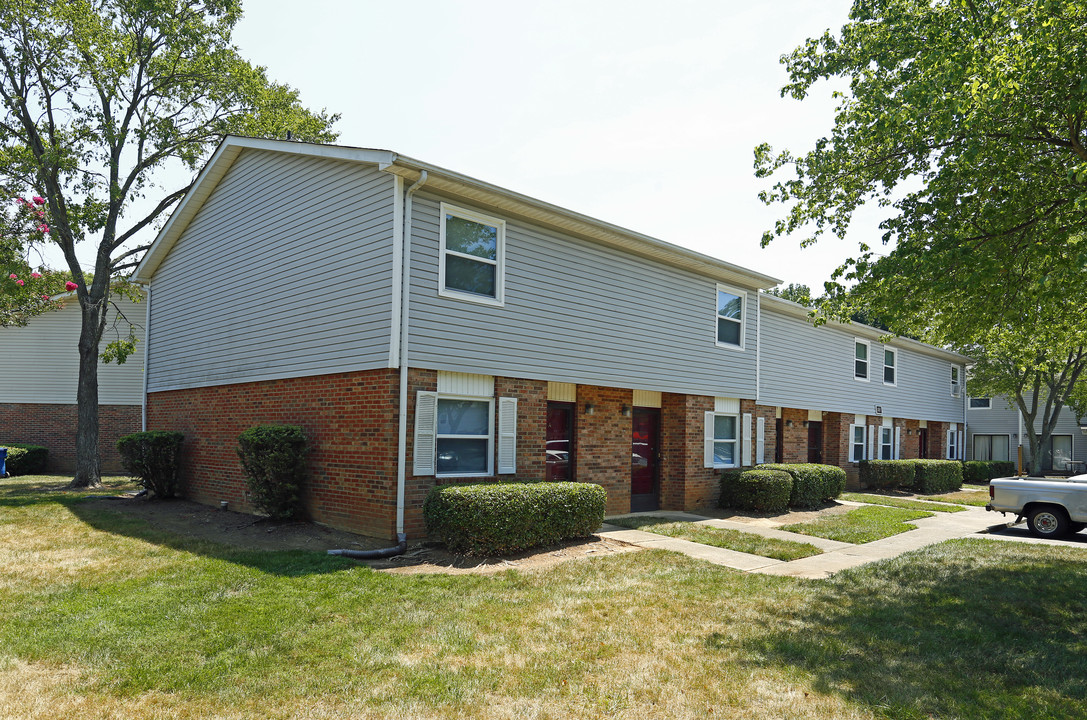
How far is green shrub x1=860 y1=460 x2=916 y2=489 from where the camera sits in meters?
22.3

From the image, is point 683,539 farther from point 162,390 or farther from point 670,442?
point 162,390

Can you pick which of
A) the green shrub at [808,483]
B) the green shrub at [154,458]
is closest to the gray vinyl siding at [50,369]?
the green shrub at [154,458]

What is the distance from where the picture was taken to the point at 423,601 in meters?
7.11

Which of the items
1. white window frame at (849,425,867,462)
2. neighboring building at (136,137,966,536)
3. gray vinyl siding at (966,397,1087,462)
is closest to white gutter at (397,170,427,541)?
neighboring building at (136,137,966,536)

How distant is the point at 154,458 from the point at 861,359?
2118 centimetres

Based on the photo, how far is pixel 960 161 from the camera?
8164mm

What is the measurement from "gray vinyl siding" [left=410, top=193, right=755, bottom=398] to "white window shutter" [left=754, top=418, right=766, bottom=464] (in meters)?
1.52

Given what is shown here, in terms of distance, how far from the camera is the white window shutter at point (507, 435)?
444 inches

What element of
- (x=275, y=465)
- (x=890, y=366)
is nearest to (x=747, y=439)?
(x=275, y=465)

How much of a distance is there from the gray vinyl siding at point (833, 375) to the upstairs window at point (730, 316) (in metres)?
2.24

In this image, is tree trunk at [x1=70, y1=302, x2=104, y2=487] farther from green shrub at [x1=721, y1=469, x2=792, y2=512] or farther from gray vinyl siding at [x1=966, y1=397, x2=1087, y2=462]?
gray vinyl siding at [x1=966, y1=397, x2=1087, y2=462]

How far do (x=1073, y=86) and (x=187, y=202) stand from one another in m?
15.4

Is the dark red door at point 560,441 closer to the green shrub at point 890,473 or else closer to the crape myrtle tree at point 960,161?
the crape myrtle tree at point 960,161

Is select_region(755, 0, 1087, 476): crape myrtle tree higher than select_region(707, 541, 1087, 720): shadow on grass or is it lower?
higher
